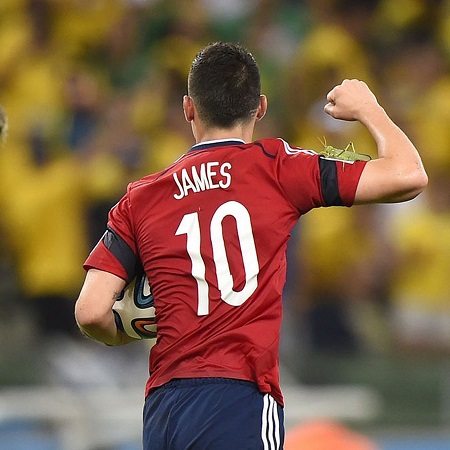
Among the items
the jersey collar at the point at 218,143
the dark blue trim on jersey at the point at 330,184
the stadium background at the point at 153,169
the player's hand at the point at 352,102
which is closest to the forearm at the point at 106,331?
the jersey collar at the point at 218,143

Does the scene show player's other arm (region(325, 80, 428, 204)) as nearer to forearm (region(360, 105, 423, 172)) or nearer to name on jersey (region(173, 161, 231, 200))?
forearm (region(360, 105, 423, 172))

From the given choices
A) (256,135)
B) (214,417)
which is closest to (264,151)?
(214,417)

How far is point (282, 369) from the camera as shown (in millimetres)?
8156

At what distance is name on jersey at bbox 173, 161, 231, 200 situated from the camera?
11.5 ft

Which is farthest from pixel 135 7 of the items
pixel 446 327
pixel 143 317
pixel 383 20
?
pixel 143 317

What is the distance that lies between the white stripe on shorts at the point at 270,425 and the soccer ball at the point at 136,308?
44 centimetres

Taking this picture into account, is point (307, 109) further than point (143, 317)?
Yes

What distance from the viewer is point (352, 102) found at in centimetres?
358

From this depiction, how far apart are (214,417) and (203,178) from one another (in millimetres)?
700

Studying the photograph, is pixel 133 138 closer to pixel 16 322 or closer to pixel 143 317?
pixel 16 322

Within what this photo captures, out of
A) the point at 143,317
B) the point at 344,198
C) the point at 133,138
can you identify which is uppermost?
the point at 133,138

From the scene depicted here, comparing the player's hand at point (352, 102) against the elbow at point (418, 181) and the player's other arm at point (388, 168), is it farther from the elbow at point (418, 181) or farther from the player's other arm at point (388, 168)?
the elbow at point (418, 181)

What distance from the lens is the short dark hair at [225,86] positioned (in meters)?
3.53

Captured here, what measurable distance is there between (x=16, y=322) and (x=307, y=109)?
9.15 ft
